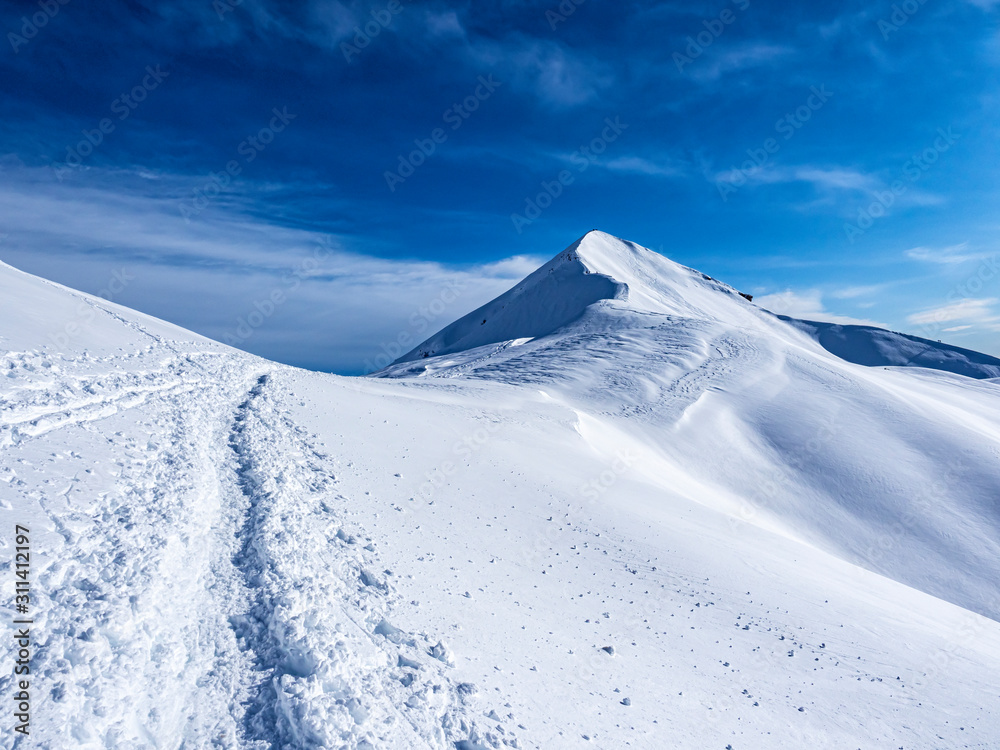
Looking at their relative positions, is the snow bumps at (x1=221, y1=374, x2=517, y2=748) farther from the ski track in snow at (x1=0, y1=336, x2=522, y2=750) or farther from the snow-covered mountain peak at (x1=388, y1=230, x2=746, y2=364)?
the snow-covered mountain peak at (x1=388, y1=230, x2=746, y2=364)

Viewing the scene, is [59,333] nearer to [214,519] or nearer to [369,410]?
[369,410]

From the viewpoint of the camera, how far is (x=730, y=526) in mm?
12836

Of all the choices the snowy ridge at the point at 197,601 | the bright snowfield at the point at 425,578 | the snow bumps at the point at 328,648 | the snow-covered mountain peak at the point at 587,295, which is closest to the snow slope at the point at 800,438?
the bright snowfield at the point at 425,578

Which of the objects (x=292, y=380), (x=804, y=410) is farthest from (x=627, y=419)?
(x=292, y=380)

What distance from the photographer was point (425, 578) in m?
7.41

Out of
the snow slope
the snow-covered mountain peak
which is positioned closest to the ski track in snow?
the snow slope

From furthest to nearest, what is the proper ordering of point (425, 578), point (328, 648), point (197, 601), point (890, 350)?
point (890, 350) → point (425, 578) → point (197, 601) → point (328, 648)

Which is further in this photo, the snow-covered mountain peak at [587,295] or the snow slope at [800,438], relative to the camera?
the snow-covered mountain peak at [587,295]

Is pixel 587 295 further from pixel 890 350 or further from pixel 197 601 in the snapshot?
pixel 890 350

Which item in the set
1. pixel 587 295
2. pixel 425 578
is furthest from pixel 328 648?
pixel 587 295

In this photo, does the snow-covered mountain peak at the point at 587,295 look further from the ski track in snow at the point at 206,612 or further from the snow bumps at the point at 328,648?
the snow bumps at the point at 328,648

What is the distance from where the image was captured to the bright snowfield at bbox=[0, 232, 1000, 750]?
474 cm

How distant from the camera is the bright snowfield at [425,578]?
474 cm

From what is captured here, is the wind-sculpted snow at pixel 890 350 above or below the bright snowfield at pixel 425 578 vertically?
above
